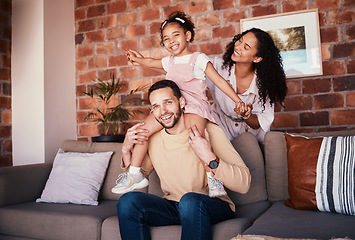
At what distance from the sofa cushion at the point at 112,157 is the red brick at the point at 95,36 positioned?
1355mm

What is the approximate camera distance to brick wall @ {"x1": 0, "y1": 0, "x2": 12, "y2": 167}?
3236 millimetres

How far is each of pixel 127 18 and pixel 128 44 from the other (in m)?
0.28

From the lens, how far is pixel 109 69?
3.57m

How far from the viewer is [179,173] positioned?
185cm

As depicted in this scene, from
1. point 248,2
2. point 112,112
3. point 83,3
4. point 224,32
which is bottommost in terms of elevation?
point 112,112

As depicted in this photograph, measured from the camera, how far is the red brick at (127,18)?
11.4ft

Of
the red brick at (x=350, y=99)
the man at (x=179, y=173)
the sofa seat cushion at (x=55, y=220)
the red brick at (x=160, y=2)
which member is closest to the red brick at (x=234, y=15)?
the red brick at (x=160, y=2)

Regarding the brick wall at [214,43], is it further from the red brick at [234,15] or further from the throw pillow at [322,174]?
the throw pillow at [322,174]

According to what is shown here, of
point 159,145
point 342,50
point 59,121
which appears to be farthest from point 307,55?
point 59,121

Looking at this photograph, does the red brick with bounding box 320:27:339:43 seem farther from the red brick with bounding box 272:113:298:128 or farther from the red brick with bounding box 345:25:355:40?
the red brick with bounding box 272:113:298:128

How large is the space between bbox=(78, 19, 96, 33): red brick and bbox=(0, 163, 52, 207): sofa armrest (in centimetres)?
170

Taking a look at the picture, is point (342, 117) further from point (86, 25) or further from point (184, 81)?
point (86, 25)

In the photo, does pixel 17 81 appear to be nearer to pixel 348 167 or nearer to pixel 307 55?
pixel 307 55

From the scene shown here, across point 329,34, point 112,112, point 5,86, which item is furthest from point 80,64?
point 329,34
